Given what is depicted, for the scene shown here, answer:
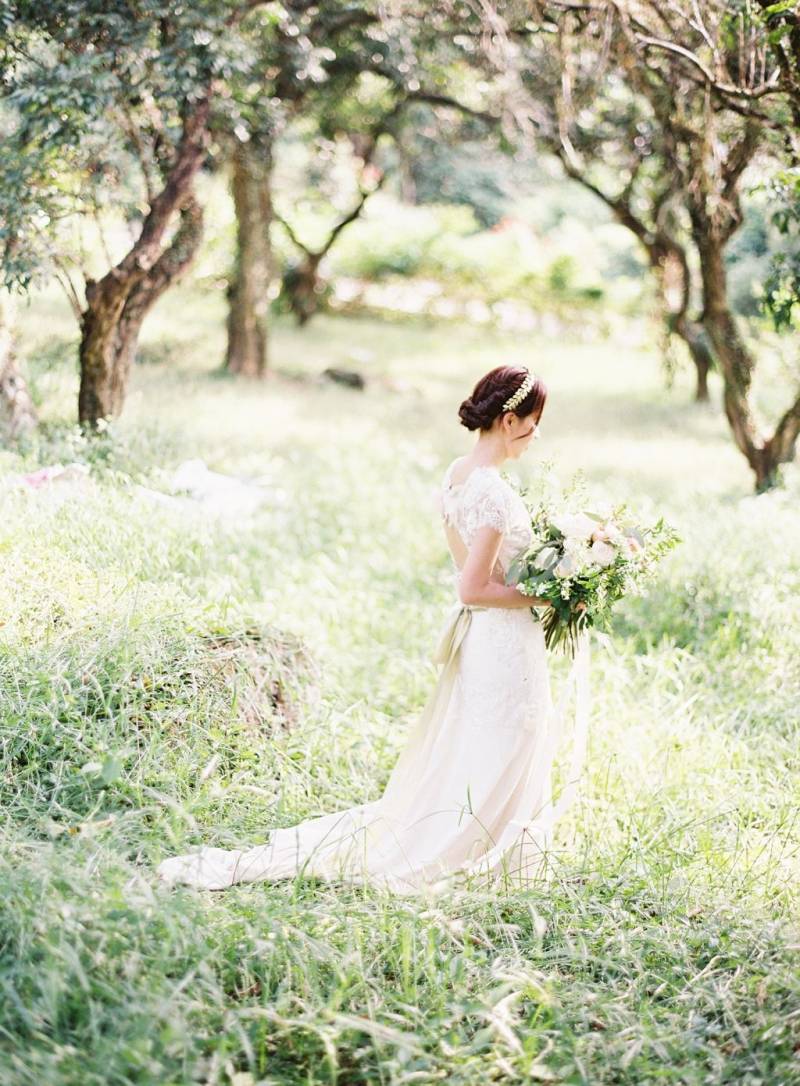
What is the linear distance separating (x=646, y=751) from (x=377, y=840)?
1553 millimetres

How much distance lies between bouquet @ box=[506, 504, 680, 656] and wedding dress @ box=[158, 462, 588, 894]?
0.15 metres

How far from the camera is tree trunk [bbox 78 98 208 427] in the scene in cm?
738

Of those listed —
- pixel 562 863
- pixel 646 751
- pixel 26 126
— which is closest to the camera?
pixel 562 863

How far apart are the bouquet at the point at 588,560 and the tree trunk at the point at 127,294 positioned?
15.0 feet

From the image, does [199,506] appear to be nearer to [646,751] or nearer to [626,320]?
[646,751]

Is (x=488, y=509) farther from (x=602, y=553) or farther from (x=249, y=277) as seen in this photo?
(x=249, y=277)

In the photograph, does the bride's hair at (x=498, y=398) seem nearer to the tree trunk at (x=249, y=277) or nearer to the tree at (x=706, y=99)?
the tree at (x=706, y=99)

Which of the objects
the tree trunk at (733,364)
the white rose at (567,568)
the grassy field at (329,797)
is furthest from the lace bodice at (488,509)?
the tree trunk at (733,364)

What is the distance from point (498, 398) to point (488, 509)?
→ 43 centimetres

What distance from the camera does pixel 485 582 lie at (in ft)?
13.0

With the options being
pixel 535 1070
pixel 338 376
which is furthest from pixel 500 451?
pixel 338 376

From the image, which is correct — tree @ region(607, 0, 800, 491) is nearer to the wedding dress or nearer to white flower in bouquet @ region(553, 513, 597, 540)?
white flower in bouquet @ region(553, 513, 597, 540)

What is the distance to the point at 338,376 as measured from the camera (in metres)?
14.3

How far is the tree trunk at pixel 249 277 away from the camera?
1245cm
